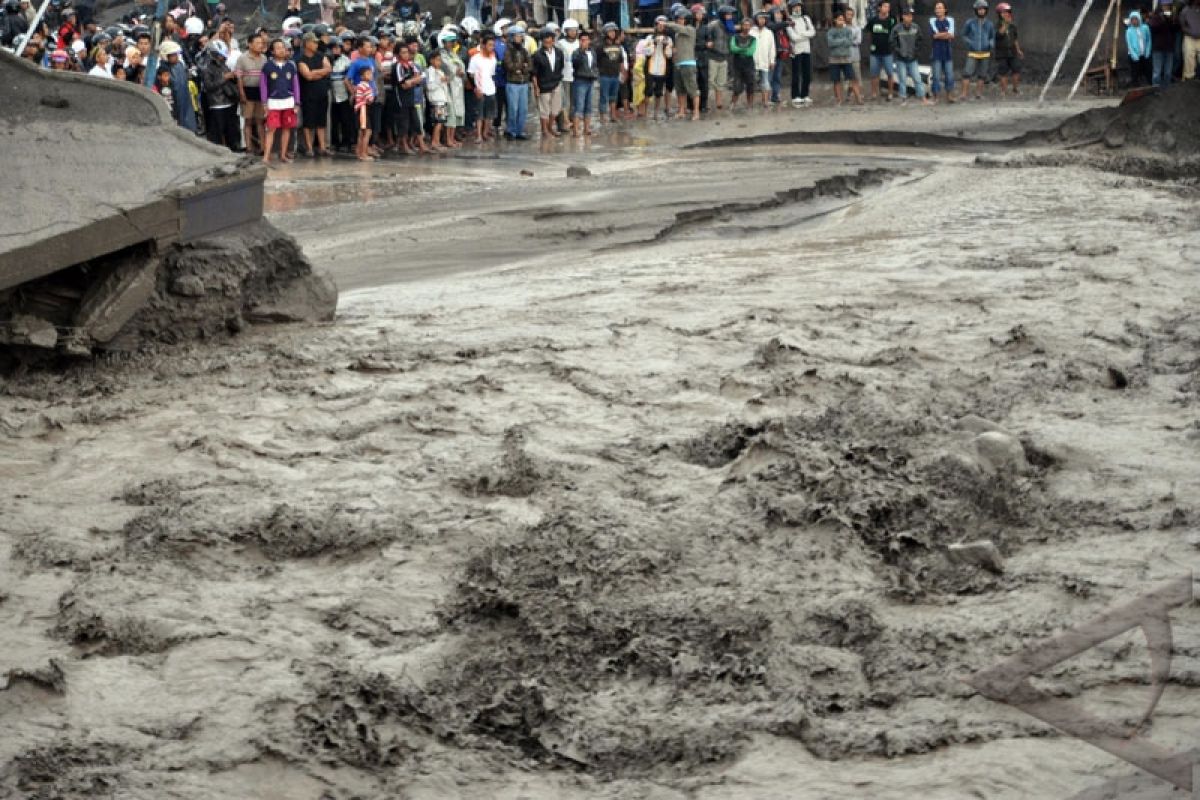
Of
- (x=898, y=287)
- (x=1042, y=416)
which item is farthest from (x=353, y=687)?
(x=898, y=287)

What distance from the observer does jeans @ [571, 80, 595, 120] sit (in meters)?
23.4

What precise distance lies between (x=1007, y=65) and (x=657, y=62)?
19.2 feet

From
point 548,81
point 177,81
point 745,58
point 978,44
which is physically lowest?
point 548,81

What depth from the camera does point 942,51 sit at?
25.7 meters

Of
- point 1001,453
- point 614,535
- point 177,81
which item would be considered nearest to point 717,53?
point 177,81

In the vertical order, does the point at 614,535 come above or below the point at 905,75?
below

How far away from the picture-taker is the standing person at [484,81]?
876 inches

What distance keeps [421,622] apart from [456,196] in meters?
10.6

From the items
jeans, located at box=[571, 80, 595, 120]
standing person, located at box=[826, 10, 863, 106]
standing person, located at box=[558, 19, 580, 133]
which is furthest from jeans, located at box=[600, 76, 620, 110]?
standing person, located at box=[826, 10, 863, 106]

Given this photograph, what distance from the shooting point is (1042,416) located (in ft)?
25.0

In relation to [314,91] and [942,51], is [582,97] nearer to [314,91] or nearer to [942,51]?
[314,91]

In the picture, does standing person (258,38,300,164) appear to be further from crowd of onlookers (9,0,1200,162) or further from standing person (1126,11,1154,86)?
standing person (1126,11,1154,86)

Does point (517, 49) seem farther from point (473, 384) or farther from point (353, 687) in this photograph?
point (353, 687)

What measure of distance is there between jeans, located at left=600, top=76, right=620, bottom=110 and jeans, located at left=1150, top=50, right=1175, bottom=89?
787 cm
